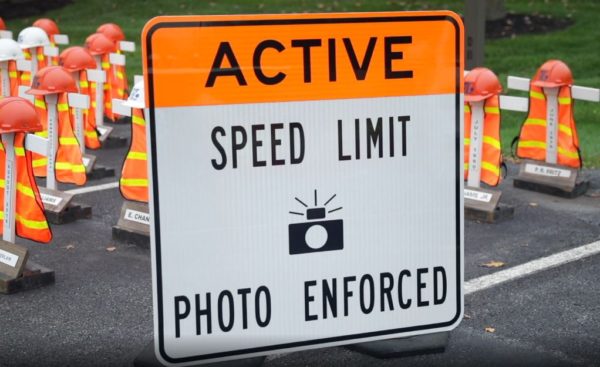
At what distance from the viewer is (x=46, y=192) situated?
27.7 feet

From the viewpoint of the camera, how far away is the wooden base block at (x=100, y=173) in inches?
389

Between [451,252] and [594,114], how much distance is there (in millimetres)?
10553

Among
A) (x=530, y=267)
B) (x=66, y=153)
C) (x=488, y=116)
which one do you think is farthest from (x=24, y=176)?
(x=488, y=116)

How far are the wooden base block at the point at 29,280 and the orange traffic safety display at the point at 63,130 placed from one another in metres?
1.96

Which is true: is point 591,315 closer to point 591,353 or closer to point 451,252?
point 591,353

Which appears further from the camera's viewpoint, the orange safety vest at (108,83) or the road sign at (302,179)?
the orange safety vest at (108,83)

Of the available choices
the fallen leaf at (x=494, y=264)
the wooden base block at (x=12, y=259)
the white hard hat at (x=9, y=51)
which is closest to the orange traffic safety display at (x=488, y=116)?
the fallen leaf at (x=494, y=264)

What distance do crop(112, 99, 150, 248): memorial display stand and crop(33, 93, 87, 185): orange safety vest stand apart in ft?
3.08

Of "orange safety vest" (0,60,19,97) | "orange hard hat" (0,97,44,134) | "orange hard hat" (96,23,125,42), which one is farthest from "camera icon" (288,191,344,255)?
"orange hard hat" (96,23,125,42)

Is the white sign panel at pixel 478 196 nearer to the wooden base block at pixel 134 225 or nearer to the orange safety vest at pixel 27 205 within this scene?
the wooden base block at pixel 134 225

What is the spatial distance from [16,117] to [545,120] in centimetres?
487

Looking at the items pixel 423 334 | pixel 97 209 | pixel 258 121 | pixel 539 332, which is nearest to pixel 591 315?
pixel 539 332

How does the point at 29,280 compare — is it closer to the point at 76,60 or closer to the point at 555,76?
the point at 76,60

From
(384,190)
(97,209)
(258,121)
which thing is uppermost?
(258,121)
